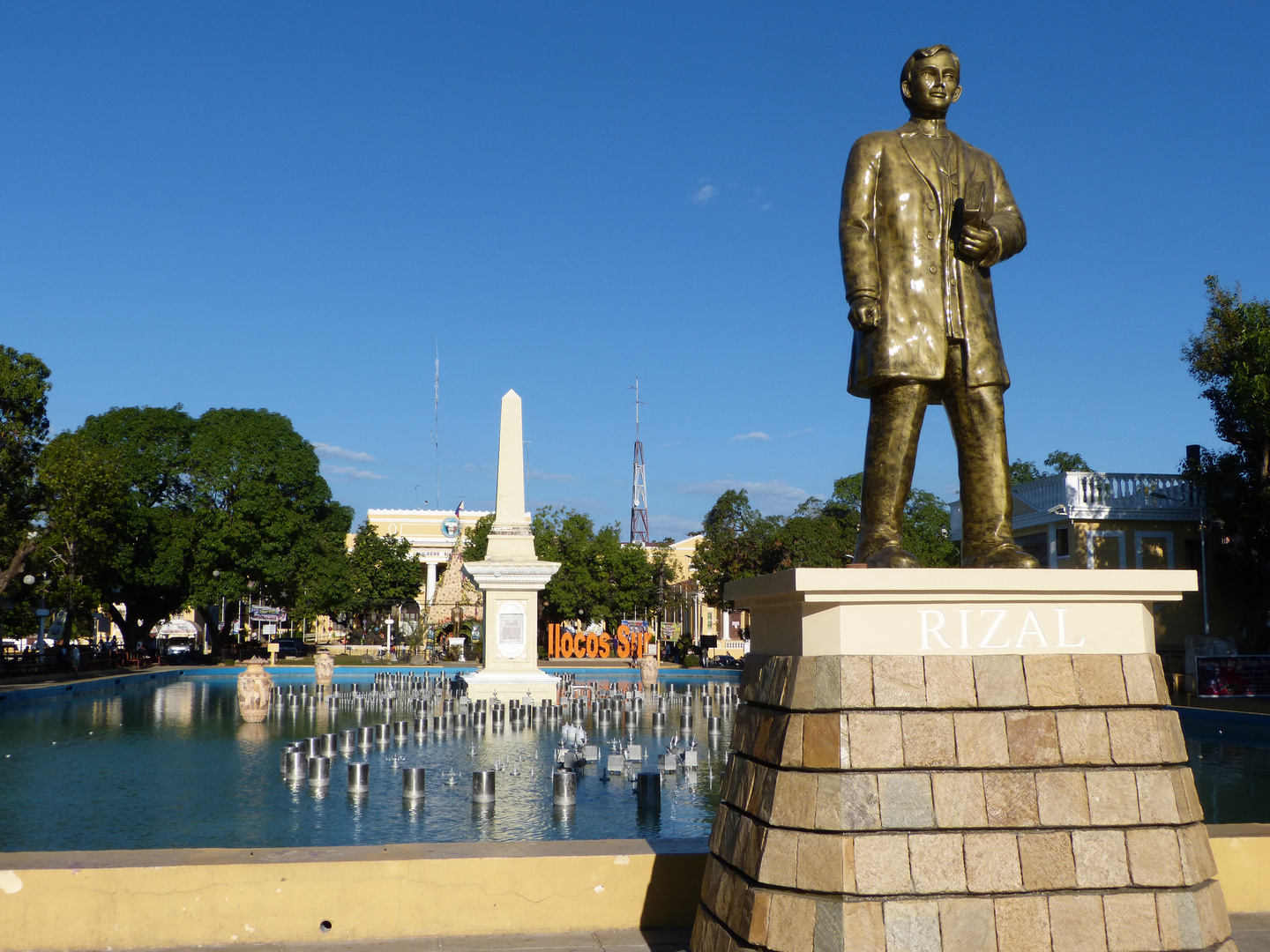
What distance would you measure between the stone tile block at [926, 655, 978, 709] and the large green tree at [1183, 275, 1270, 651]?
27.7 m

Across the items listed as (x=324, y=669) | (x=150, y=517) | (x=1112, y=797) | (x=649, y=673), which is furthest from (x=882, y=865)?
(x=150, y=517)

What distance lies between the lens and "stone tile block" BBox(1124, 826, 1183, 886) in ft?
15.3

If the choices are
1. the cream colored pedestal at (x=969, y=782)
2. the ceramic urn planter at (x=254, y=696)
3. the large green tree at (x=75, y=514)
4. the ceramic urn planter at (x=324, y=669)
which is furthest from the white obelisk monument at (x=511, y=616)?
the cream colored pedestal at (x=969, y=782)

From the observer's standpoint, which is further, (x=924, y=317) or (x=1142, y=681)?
(x=924, y=317)

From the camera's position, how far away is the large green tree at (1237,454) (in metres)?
29.2

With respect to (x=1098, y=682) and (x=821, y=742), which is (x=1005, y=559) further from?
(x=821, y=742)

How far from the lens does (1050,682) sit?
4.84 metres

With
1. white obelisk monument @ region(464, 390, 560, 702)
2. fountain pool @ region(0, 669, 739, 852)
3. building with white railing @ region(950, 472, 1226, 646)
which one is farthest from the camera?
building with white railing @ region(950, 472, 1226, 646)

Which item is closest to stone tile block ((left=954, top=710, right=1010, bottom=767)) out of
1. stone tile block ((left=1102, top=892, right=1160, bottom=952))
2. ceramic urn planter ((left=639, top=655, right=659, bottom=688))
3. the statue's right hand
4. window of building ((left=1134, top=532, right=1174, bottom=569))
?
stone tile block ((left=1102, top=892, right=1160, bottom=952))

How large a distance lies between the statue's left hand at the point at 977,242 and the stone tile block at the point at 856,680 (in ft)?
8.25

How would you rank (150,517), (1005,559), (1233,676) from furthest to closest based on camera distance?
(150,517) < (1233,676) < (1005,559)

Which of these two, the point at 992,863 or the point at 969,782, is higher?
the point at 969,782

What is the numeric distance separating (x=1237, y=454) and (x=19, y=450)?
3605cm

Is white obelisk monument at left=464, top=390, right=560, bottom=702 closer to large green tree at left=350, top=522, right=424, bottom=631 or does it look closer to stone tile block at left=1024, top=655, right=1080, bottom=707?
stone tile block at left=1024, top=655, right=1080, bottom=707
